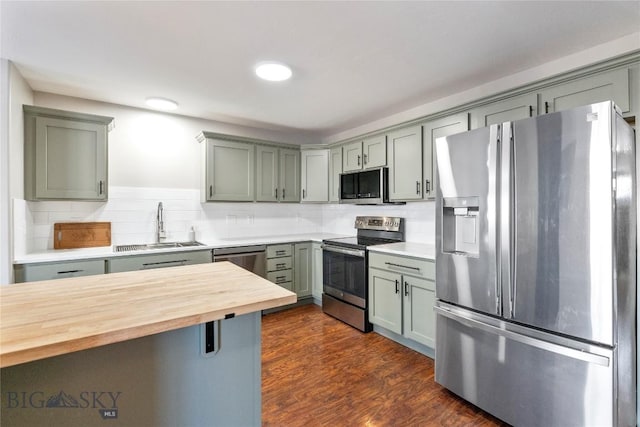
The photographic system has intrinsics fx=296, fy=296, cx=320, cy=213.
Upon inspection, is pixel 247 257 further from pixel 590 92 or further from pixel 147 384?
pixel 590 92

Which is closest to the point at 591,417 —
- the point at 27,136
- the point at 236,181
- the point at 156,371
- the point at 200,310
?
the point at 200,310

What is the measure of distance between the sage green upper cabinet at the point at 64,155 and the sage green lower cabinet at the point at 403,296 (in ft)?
9.12

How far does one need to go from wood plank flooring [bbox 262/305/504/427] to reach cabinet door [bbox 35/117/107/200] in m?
2.23

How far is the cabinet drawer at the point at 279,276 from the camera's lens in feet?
11.7

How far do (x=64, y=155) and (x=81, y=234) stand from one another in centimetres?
78

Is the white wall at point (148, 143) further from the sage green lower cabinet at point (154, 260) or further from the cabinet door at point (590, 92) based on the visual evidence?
the cabinet door at point (590, 92)

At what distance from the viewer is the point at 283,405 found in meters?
1.95

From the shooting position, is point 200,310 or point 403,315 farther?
point 403,315

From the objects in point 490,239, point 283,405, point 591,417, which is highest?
point 490,239

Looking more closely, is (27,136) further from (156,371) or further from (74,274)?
(156,371)

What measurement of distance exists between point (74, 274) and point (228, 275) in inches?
69.7

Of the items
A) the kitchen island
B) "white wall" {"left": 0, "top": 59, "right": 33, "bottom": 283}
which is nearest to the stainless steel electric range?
the kitchen island

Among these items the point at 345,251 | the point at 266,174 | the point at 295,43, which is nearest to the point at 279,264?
the point at 345,251

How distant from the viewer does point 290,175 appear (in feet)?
13.4
